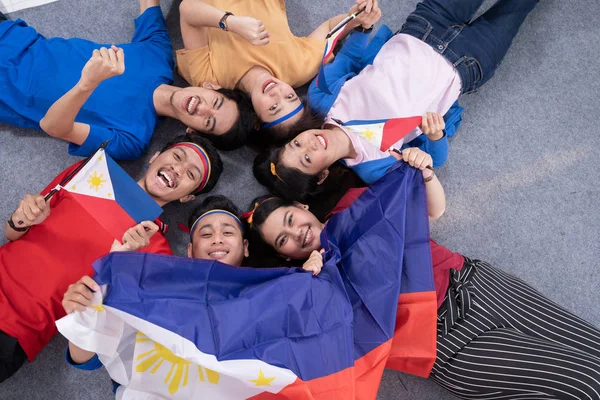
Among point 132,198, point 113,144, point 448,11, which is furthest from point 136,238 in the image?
point 448,11

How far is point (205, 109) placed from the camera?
1391 millimetres

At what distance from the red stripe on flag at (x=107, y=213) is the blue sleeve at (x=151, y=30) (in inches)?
22.9

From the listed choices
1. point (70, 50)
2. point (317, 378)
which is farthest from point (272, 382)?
point (70, 50)

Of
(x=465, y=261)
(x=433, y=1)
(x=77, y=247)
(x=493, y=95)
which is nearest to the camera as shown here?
(x=77, y=247)

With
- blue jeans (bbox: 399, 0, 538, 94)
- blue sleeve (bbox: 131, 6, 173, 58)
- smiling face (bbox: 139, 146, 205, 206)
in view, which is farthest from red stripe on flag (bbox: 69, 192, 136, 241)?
blue jeans (bbox: 399, 0, 538, 94)

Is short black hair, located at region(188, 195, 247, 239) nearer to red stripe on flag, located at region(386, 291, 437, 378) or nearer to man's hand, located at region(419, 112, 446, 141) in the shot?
red stripe on flag, located at region(386, 291, 437, 378)

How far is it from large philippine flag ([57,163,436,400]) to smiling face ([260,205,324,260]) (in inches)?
2.1

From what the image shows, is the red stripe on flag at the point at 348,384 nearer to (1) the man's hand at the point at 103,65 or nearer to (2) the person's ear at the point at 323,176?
(2) the person's ear at the point at 323,176

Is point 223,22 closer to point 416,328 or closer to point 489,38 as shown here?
point 489,38

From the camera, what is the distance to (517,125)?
5.42 ft

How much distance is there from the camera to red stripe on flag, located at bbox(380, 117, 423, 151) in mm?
1418

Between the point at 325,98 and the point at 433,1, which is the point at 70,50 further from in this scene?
the point at 433,1

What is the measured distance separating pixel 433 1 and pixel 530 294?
3.31ft

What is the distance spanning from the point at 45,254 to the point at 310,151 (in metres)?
0.79
